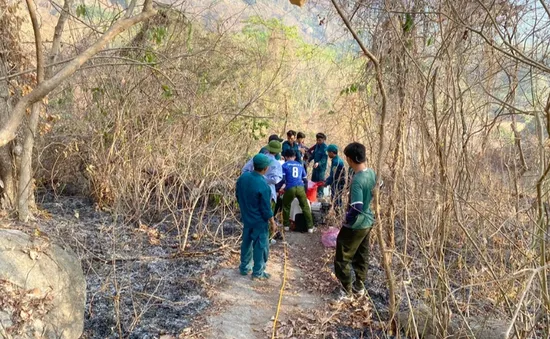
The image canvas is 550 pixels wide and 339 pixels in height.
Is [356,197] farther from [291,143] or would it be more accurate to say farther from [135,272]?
[291,143]

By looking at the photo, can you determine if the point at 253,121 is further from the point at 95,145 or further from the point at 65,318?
the point at 65,318

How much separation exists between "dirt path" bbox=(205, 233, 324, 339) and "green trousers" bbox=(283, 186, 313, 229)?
1049 mm

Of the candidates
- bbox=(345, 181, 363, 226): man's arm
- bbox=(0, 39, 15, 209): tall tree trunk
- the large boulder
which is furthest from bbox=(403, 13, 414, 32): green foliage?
bbox=(0, 39, 15, 209): tall tree trunk

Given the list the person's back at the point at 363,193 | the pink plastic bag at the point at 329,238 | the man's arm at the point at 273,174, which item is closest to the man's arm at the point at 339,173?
the pink plastic bag at the point at 329,238

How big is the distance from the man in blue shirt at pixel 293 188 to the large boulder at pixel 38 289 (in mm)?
3621

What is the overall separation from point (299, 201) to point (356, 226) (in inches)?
105

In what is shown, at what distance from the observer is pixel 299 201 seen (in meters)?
7.48

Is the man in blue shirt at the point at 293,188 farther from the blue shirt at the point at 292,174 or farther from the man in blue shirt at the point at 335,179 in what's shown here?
the man in blue shirt at the point at 335,179

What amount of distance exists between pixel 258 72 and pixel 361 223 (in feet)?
22.7

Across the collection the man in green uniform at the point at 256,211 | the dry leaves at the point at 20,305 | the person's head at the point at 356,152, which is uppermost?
the person's head at the point at 356,152

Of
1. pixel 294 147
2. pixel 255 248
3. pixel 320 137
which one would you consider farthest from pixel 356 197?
pixel 320 137

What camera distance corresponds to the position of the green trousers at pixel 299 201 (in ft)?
24.0

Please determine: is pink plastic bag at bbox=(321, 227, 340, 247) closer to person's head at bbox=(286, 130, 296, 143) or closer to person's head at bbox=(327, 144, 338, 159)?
person's head at bbox=(327, 144, 338, 159)

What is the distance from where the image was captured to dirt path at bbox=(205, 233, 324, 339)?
4574mm
